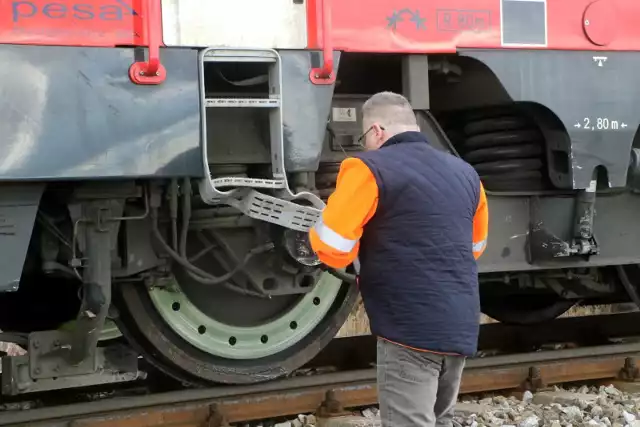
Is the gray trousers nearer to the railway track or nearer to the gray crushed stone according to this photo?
the gray crushed stone

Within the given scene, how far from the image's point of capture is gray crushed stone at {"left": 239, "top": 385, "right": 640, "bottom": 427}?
4.63m

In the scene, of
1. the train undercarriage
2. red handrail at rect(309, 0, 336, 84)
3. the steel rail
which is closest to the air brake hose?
the train undercarriage

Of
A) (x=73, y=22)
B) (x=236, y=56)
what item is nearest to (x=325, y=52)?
(x=236, y=56)

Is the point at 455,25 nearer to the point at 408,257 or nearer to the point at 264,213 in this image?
the point at 264,213

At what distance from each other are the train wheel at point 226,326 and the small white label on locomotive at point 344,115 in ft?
2.93

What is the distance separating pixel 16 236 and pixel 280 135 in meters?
1.25

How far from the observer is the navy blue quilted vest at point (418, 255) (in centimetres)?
306

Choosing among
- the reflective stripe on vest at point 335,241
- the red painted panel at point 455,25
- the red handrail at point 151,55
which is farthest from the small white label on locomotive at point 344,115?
the reflective stripe on vest at point 335,241

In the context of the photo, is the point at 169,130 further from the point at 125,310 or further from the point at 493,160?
the point at 493,160

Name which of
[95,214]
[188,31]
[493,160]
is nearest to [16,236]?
[95,214]

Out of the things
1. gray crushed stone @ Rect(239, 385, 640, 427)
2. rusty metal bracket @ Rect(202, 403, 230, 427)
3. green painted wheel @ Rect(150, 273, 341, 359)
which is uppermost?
green painted wheel @ Rect(150, 273, 341, 359)

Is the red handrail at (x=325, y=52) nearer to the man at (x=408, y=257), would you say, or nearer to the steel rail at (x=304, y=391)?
the man at (x=408, y=257)

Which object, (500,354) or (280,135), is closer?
(280,135)

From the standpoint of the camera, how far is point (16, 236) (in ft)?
12.3
